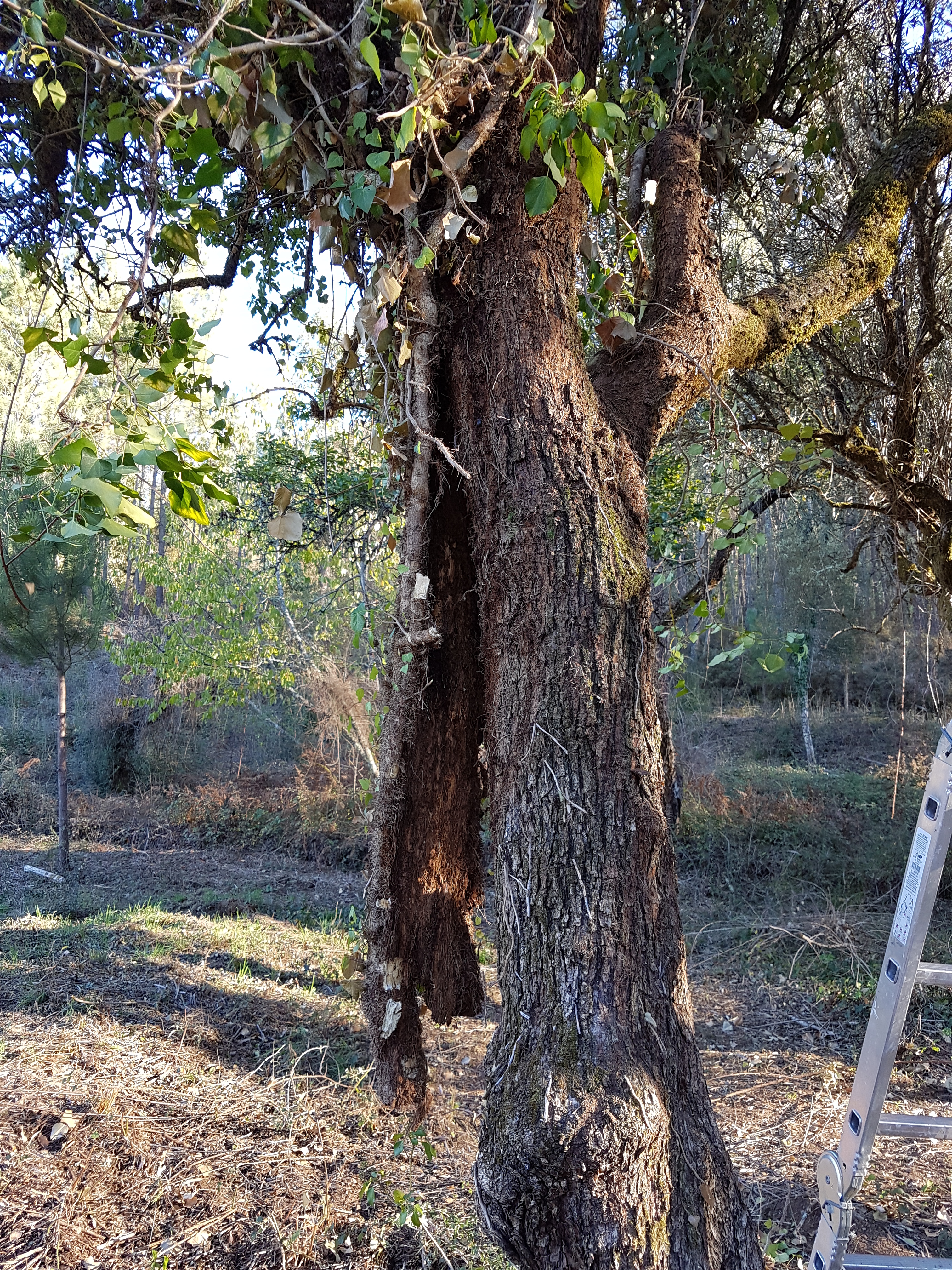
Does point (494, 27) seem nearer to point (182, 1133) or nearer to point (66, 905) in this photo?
point (182, 1133)

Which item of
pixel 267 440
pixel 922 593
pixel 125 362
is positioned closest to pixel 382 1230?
pixel 125 362

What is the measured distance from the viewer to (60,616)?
8758 mm

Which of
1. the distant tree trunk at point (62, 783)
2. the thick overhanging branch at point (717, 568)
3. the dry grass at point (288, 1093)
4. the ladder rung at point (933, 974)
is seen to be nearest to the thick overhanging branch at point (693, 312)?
the thick overhanging branch at point (717, 568)

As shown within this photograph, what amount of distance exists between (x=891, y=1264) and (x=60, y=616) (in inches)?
356

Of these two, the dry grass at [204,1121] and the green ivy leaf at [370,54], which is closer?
the green ivy leaf at [370,54]

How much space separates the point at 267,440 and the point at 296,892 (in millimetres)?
4351

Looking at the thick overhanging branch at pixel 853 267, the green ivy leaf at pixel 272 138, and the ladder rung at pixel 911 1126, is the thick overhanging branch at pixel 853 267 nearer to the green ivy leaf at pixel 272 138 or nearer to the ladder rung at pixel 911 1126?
the green ivy leaf at pixel 272 138

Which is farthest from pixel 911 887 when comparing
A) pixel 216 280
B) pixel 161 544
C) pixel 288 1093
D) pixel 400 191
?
pixel 161 544

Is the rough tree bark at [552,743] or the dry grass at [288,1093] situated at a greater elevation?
the rough tree bark at [552,743]

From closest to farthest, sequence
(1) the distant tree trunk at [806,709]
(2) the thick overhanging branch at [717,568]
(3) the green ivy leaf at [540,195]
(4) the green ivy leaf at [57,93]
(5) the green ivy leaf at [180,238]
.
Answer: (3) the green ivy leaf at [540,195] → (4) the green ivy leaf at [57,93] → (5) the green ivy leaf at [180,238] → (2) the thick overhanging branch at [717,568] → (1) the distant tree trunk at [806,709]

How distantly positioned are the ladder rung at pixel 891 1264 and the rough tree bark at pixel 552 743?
0.23 metres

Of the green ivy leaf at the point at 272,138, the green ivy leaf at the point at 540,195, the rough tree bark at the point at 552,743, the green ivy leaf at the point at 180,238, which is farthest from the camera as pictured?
the green ivy leaf at the point at 180,238

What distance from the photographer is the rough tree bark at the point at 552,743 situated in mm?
1538

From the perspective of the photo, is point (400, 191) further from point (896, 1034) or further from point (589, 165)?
point (896, 1034)
